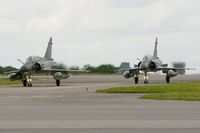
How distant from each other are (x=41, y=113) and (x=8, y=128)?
551 centimetres

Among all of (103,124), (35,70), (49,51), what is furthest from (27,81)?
(103,124)

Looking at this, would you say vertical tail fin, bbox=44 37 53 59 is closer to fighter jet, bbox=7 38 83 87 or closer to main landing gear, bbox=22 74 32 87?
fighter jet, bbox=7 38 83 87

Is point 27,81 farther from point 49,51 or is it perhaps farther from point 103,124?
point 103,124

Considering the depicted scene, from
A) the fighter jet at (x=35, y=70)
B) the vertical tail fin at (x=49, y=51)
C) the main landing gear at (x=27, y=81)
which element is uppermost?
the vertical tail fin at (x=49, y=51)

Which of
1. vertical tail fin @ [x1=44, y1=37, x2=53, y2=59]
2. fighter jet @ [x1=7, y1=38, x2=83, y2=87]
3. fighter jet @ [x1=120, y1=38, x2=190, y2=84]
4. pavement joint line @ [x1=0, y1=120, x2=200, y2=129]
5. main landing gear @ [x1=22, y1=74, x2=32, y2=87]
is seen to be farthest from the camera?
fighter jet @ [x1=120, y1=38, x2=190, y2=84]

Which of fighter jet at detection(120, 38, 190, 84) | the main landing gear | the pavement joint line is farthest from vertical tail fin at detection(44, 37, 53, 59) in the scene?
the pavement joint line

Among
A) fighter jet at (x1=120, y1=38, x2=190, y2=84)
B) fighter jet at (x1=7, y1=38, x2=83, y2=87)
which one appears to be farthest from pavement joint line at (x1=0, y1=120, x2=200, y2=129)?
fighter jet at (x1=120, y1=38, x2=190, y2=84)

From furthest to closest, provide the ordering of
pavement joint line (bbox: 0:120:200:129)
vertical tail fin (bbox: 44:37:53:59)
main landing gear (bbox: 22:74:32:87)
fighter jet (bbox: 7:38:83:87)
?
vertical tail fin (bbox: 44:37:53:59) → fighter jet (bbox: 7:38:83:87) → main landing gear (bbox: 22:74:32:87) → pavement joint line (bbox: 0:120:200:129)

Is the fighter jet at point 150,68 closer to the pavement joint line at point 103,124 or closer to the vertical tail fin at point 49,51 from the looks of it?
the vertical tail fin at point 49,51

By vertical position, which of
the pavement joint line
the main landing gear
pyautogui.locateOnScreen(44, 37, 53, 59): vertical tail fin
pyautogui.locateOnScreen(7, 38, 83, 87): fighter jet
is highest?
pyautogui.locateOnScreen(44, 37, 53, 59): vertical tail fin

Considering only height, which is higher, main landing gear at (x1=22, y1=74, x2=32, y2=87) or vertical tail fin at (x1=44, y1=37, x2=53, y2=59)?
vertical tail fin at (x1=44, y1=37, x2=53, y2=59)

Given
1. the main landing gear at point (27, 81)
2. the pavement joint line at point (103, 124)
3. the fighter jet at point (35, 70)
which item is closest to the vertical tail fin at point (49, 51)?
the fighter jet at point (35, 70)

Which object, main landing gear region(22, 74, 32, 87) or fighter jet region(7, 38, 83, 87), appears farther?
fighter jet region(7, 38, 83, 87)

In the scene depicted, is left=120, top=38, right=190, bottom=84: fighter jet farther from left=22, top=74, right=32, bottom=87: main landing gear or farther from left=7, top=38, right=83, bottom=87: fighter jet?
left=22, top=74, right=32, bottom=87: main landing gear
